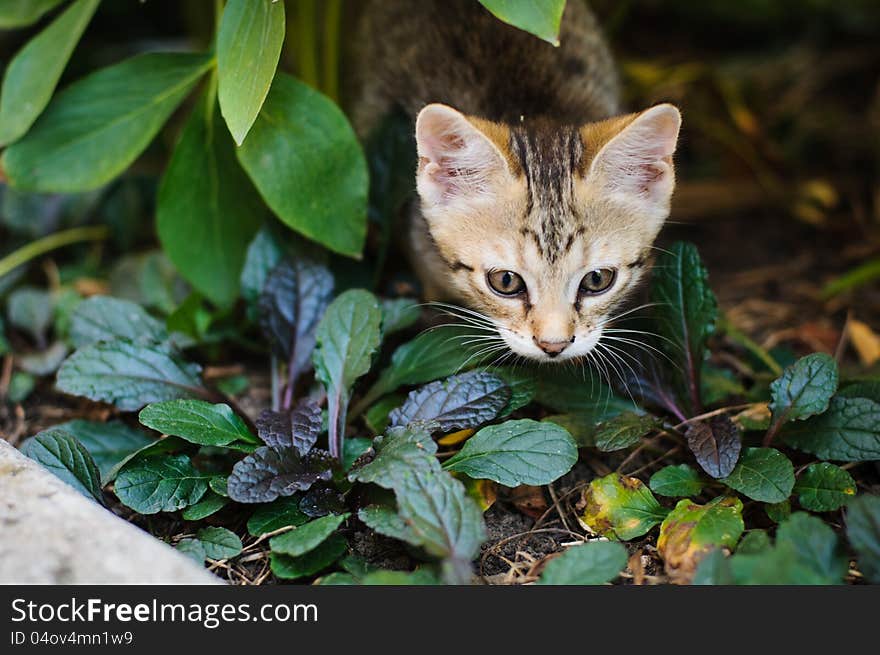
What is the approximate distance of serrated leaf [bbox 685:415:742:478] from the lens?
7.99 ft

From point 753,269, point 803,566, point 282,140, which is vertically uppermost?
point 282,140

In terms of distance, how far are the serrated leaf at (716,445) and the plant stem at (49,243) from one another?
2.73 metres

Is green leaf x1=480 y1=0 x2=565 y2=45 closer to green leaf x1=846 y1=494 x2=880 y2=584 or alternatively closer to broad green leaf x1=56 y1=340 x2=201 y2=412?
green leaf x1=846 y1=494 x2=880 y2=584

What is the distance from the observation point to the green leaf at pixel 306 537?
214 cm

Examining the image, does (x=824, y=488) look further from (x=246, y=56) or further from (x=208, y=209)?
(x=208, y=209)

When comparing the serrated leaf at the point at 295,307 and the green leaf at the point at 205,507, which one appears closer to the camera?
the green leaf at the point at 205,507

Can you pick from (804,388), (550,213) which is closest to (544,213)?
(550,213)

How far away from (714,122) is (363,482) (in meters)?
3.30

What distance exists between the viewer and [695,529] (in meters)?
2.29

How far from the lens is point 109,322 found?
119 inches

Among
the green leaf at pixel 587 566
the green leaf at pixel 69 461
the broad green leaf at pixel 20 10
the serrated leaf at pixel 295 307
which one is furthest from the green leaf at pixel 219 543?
the broad green leaf at pixel 20 10

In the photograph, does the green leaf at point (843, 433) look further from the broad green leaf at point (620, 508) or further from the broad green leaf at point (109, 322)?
the broad green leaf at point (109, 322)

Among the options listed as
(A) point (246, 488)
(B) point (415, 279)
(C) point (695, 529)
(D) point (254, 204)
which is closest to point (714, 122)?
(B) point (415, 279)

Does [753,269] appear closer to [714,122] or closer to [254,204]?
[714,122]
